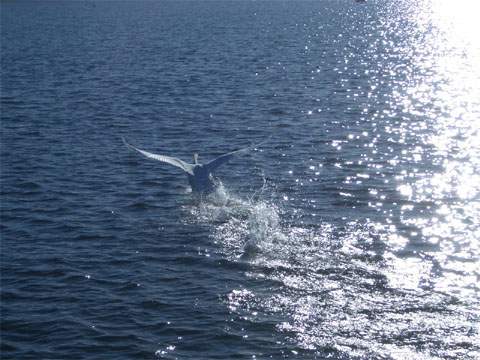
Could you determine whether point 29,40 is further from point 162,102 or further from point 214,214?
point 214,214

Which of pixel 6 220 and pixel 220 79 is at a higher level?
pixel 220 79

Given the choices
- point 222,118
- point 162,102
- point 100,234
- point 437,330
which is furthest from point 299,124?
point 437,330

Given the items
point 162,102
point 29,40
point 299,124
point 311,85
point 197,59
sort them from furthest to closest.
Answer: point 29,40, point 197,59, point 311,85, point 162,102, point 299,124

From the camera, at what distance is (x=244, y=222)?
33.0 m

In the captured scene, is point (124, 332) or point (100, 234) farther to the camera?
point (100, 234)

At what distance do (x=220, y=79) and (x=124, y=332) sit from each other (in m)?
53.9

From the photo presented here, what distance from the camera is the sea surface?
23.7m

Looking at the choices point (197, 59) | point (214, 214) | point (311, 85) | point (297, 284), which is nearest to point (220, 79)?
point (311, 85)

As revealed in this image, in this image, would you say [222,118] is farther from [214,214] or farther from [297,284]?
[297,284]

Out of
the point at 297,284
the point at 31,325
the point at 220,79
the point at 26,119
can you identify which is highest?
the point at 220,79

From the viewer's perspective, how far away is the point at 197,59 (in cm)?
9425

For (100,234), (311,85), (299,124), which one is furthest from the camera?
(311,85)

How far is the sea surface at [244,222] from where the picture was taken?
23.7 metres

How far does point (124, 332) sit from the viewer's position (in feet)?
77.9
